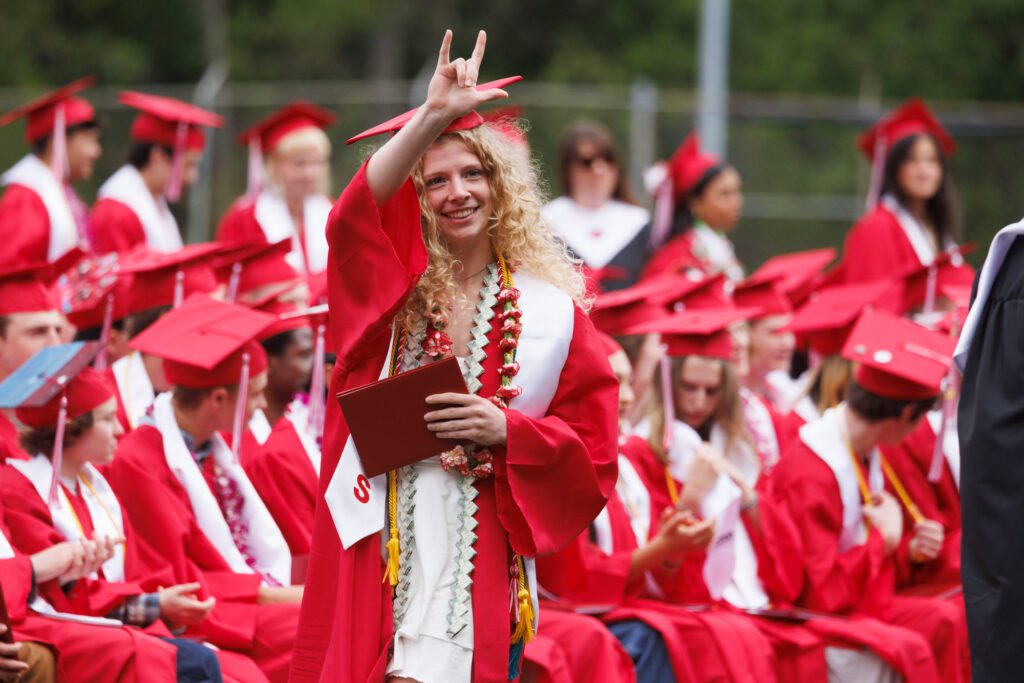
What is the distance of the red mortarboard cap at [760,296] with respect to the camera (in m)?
7.87

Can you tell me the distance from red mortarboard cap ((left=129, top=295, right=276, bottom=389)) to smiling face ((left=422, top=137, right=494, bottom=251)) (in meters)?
1.51

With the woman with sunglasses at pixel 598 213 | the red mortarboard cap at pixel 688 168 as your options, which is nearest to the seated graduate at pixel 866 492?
the woman with sunglasses at pixel 598 213

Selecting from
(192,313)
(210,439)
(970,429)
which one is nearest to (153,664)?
(210,439)

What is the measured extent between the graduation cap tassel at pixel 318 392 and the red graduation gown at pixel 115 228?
3.11 meters

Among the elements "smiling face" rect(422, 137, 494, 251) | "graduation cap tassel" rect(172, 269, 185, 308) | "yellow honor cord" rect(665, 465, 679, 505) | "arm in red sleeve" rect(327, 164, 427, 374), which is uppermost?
"smiling face" rect(422, 137, 494, 251)

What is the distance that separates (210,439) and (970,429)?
2.70 meters

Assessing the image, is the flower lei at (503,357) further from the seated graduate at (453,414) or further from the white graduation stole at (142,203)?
the white graduation stole at (142,203)

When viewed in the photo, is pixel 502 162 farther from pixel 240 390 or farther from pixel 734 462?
pixel 734 462

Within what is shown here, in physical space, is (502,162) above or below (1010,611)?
above

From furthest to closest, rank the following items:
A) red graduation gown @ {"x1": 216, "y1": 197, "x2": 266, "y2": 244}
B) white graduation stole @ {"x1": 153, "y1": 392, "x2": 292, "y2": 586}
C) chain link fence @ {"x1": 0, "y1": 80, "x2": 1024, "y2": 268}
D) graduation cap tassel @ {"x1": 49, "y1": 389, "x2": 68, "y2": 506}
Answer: chain link fence @ {"x1": 0, "y1": 80, "x2": 1024, "y2": 268} < red graduation gown @ {"x1": 216, "y1": 197, "x2": 266, "y2": 244} < white graduation stole @ {"x1": 153, "y1": 392, "x2": 292, "y2": 586} < graduation cap tassel @ {"x1": 49, "y1": 389, "x2": 68, "y2": 506}

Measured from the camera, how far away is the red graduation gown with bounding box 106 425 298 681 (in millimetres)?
5121

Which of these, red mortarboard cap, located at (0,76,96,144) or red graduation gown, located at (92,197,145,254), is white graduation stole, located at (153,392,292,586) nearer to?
red graduation gown, located at (92,197,145,254)

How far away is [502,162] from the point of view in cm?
420

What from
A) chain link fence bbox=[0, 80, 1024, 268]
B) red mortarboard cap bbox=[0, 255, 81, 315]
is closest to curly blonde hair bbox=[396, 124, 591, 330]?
red mortarboard cap bbox=[0, 255, 81, 315]
